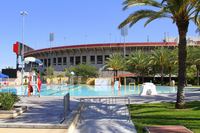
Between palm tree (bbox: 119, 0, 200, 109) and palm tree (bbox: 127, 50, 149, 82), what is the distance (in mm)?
49329

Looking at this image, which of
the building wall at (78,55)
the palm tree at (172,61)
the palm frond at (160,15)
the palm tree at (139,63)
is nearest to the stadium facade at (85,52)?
the building wall at (78,55)

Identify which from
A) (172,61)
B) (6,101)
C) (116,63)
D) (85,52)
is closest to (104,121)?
(6,101)

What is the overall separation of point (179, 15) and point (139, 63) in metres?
51.8

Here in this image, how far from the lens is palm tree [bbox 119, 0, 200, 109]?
19.8m

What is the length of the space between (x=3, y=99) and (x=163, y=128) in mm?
7431

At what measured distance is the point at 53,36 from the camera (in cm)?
11806

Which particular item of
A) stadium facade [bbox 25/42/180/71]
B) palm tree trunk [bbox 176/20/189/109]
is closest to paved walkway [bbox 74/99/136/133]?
palm tree trunk [bbox 176/20/189/109]

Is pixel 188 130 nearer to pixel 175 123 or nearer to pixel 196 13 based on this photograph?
pixel 175 123

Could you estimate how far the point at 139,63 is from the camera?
72250mm

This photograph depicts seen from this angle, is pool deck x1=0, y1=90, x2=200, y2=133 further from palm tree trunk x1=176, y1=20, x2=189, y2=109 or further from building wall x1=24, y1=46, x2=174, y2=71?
building wall x1=24, y1=46, x2=174, y2=71

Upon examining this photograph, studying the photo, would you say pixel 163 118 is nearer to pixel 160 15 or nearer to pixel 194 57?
pixel 160 15

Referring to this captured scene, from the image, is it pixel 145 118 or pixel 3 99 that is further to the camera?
pixel 3 99

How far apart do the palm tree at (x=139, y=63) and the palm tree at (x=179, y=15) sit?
49329 millimetres

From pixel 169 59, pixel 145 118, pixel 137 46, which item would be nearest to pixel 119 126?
pixel 145 118
